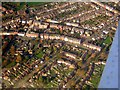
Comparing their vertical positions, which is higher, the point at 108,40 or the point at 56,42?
the point at 108,40

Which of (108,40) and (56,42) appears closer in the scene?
(56,42)

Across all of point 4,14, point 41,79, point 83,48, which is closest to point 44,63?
point 41,79

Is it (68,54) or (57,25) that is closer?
(68,54)

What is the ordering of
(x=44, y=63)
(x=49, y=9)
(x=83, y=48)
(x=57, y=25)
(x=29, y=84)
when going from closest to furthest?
(x=29, y=84) < (x=44, y=63) < (x=83, y=48) < (x=57, y=25) < (x=49, y=9)

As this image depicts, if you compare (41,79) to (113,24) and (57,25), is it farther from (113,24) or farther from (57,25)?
(113,24)

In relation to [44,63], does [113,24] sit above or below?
above

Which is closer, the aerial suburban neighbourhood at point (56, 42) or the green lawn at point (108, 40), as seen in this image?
the aerial suburban neighbourhood at point (56, 42)

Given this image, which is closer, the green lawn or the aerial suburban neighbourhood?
the aerial suburban neighbourhood

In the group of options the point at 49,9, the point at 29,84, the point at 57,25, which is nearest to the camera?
the point at 29,84
